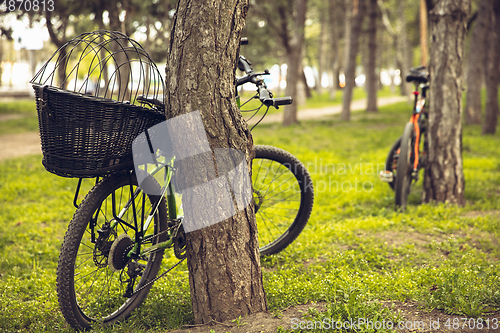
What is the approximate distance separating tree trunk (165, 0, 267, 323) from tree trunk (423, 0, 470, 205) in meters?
3.20

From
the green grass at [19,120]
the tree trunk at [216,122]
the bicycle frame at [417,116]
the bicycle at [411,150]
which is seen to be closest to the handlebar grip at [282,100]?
the tree trunk at [216,122]

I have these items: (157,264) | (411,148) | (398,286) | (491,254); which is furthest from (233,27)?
(411,148)

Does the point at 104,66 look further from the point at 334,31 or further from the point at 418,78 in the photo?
the point at 334,31

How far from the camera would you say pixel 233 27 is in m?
2.43

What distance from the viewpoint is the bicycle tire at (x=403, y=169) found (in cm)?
468

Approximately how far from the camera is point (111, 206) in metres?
2.76

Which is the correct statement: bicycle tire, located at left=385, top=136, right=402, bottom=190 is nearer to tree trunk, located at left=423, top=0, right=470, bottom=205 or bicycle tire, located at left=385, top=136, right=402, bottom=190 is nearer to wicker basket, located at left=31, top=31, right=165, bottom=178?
tree trunk, located at left=423, top=0, right=470, bottom=205

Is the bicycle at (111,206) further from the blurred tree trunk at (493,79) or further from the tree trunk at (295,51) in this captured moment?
the tree trunk at (295,51)

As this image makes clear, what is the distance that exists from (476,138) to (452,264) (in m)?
7.03

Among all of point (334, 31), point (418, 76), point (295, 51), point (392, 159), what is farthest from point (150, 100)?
point (334, 31)

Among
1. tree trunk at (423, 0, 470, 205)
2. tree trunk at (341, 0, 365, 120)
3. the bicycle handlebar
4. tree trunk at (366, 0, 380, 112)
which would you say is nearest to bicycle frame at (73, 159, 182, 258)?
tree trunk at (423, 0, 470, 205)

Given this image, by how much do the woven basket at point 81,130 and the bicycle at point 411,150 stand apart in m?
3.34

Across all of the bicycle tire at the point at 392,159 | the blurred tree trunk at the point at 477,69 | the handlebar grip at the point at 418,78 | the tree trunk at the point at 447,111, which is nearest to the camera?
the tree trunk at the point at 447,111

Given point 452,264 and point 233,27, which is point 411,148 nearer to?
point 452,264
